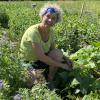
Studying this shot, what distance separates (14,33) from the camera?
30.9ft

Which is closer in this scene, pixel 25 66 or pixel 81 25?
pixel 25 66

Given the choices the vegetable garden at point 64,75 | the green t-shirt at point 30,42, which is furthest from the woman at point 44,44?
the vegetable garden at point 64,75

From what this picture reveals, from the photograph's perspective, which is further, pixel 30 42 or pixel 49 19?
pixel 30 42

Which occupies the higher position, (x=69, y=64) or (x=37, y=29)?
(x=37, y=29)

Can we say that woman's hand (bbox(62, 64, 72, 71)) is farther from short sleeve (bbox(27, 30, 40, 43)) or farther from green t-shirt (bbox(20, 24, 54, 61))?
short sleeve (bbox(27, 30, 40, 43))

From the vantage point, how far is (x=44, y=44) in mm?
5676

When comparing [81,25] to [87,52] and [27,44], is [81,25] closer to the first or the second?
[87,52]

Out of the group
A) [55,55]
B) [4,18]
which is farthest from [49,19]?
[4,18]

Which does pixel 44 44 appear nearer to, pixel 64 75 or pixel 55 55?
pixel 55 55

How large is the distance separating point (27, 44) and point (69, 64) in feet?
2.14

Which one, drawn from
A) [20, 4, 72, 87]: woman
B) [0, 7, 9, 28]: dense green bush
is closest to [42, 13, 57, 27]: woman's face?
[20, 4, 72, 87]: woman

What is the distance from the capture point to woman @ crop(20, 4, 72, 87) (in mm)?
5430

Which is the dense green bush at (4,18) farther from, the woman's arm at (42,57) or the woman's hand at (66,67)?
the woman's arm at (42,57)

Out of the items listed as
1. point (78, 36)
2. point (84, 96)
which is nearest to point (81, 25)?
point (78, 36)
